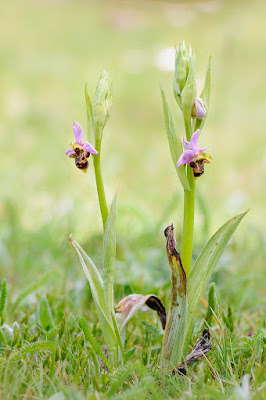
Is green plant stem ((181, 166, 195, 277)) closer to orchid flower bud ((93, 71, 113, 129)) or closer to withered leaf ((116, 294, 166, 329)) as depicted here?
withered leaf ((116, 294, 166, 329))

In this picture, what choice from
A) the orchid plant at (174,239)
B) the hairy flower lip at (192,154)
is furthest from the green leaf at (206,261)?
the hairy flower lip at (192,154)

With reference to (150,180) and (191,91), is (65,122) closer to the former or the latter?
(150,180)

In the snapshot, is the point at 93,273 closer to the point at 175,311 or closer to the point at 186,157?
the point at 175,311

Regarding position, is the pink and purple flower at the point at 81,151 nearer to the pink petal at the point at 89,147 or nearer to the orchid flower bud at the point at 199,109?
the pink petal at the point at 89,147

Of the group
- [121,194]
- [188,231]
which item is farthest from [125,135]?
[188,231]

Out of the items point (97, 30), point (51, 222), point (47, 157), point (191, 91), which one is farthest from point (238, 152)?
point (97, 30)

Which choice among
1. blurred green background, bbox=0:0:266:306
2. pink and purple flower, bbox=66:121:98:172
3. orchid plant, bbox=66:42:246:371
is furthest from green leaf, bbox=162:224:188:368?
blurred green background, bbox=0:0:266:306
